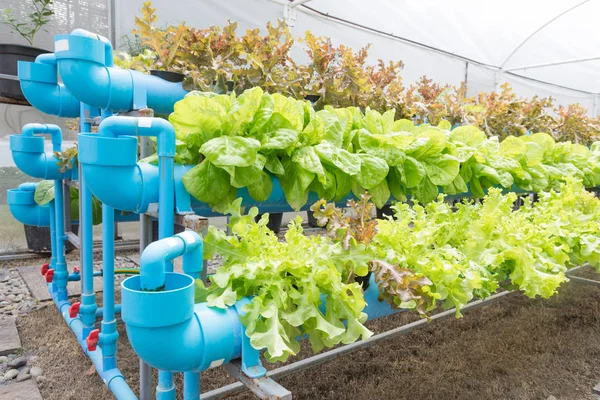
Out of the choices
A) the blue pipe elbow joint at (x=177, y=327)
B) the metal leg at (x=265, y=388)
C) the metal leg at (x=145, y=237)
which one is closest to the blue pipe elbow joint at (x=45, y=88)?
the metal leg at (x=145, y=237)

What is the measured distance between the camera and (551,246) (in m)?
1.64

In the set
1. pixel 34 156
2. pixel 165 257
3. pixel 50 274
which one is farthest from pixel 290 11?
pixel 165 257

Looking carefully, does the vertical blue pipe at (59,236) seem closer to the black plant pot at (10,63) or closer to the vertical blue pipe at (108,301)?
the vertical blue pipe at (108,301)

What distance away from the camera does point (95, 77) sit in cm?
148

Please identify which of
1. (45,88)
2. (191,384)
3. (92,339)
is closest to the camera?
(191,384)

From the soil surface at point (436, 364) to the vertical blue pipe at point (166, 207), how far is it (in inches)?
36.2

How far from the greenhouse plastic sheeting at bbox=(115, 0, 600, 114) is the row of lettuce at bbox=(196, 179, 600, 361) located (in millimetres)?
3523

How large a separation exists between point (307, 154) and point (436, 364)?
5.32 feet

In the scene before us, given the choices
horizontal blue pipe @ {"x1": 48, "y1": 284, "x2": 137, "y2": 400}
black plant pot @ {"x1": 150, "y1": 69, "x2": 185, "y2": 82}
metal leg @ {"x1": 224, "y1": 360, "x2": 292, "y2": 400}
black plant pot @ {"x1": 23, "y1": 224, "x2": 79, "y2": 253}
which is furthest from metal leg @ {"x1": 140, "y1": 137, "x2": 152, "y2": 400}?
black plant pot @ {"x1": 23, "y1": 224, "x2": 79, "y2": 253}

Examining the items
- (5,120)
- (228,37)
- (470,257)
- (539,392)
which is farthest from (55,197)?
(539,392)

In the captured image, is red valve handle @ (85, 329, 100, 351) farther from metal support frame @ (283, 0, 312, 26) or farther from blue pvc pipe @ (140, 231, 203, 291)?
metal support frame @ (283, 0, 312, 26)

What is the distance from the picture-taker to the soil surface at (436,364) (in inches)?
→ 82.1

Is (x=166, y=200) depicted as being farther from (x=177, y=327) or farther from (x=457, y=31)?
(x=457, y=31)

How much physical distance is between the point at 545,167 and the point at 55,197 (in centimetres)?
292
